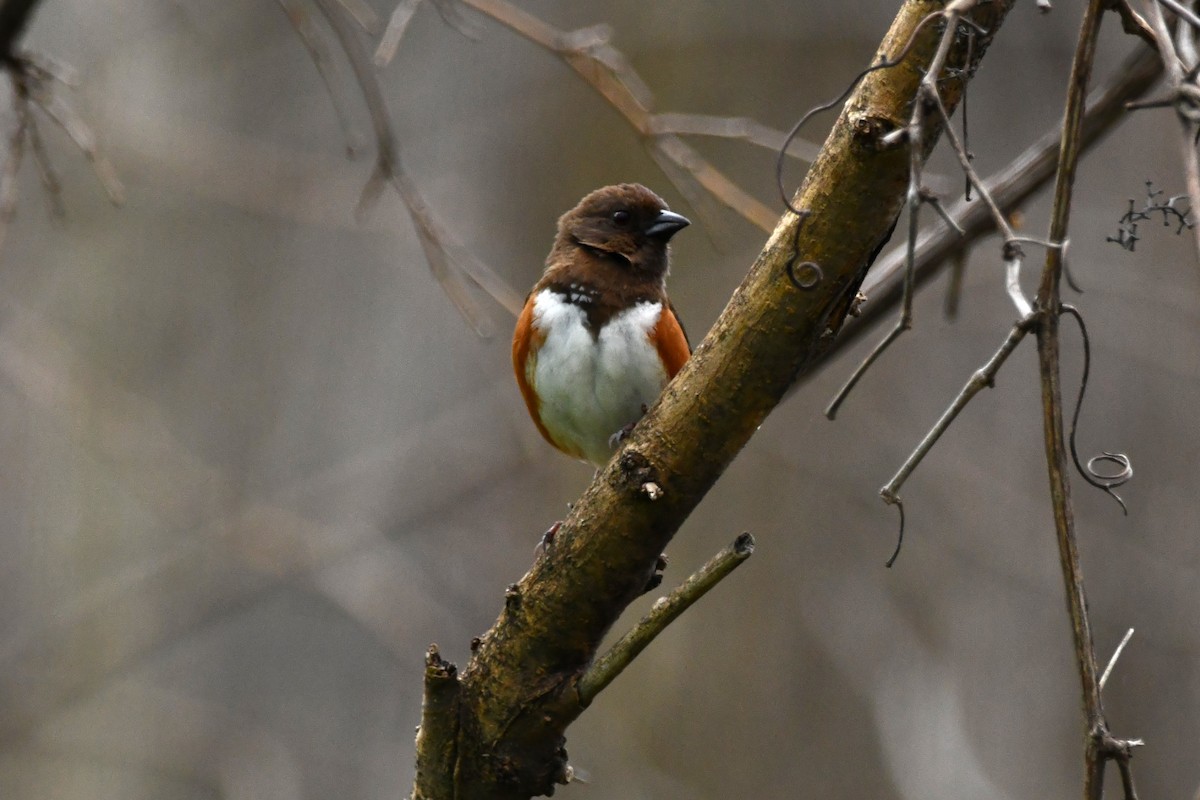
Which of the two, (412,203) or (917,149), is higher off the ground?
(412,203)

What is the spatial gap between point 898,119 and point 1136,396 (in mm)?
4700

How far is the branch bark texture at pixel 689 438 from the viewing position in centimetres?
193

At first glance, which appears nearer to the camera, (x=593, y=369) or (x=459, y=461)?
(x=593, y=369)

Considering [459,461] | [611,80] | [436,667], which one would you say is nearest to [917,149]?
[436,667]

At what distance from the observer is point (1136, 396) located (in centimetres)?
609

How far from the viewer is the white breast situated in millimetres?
3480

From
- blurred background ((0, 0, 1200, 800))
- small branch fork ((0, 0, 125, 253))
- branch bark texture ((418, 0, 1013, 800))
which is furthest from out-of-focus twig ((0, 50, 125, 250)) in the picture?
blurred background ((0, 0, 1200, 800))

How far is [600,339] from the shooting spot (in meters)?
3.52

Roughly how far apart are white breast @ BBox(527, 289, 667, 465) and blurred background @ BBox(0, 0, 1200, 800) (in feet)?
5.49

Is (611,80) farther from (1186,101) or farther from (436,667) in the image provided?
(1186,101)

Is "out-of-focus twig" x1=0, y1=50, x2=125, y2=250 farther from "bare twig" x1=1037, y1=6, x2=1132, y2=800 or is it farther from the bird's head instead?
"bare twig" x1=1037, y1=6, x2=1132, y2=800

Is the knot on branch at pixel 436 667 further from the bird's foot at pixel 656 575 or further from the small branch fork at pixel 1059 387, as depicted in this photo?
the small branch fork at pixel 1059 387

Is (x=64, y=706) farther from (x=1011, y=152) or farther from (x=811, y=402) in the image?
(x=1011, y=152)

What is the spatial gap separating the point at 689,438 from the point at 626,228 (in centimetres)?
188
